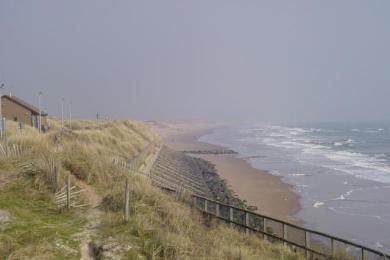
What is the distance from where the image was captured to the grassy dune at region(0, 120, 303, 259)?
441 inches

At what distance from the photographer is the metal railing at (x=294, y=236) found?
44.9 ft

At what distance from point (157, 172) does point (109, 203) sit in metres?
20.6

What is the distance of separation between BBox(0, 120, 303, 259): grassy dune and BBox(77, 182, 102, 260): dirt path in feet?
0.16

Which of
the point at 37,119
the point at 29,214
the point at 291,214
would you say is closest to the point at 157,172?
the point at 291,214

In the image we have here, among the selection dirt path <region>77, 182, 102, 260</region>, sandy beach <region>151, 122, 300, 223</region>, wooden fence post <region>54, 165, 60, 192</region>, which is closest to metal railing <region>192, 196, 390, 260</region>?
dirt path <region>77, 182, 102, 260</region>

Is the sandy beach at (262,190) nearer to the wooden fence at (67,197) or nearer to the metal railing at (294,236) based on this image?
the metal railing at (294,236)

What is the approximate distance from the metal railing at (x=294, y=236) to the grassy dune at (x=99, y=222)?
41 centimetres

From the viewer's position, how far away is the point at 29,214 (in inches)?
525

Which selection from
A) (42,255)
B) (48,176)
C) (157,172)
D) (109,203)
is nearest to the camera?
(42,255)

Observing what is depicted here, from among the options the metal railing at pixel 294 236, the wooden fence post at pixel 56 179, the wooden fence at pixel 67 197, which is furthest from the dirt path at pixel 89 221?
the metal railing at pixel 294 236

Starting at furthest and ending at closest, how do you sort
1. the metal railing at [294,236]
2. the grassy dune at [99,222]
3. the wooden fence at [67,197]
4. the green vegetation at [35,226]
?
the wooden fence at [67,197] → the metal railing at [294,236] → the grassy dune at [99,222] → the green vegetation at [35,226]

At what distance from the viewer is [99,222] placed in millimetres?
13148

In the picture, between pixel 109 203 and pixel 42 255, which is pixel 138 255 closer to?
pixel 42 255

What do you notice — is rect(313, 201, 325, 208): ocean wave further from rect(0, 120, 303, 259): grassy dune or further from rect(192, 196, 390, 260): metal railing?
rect(0, 120, 303, 259): grassy dune
